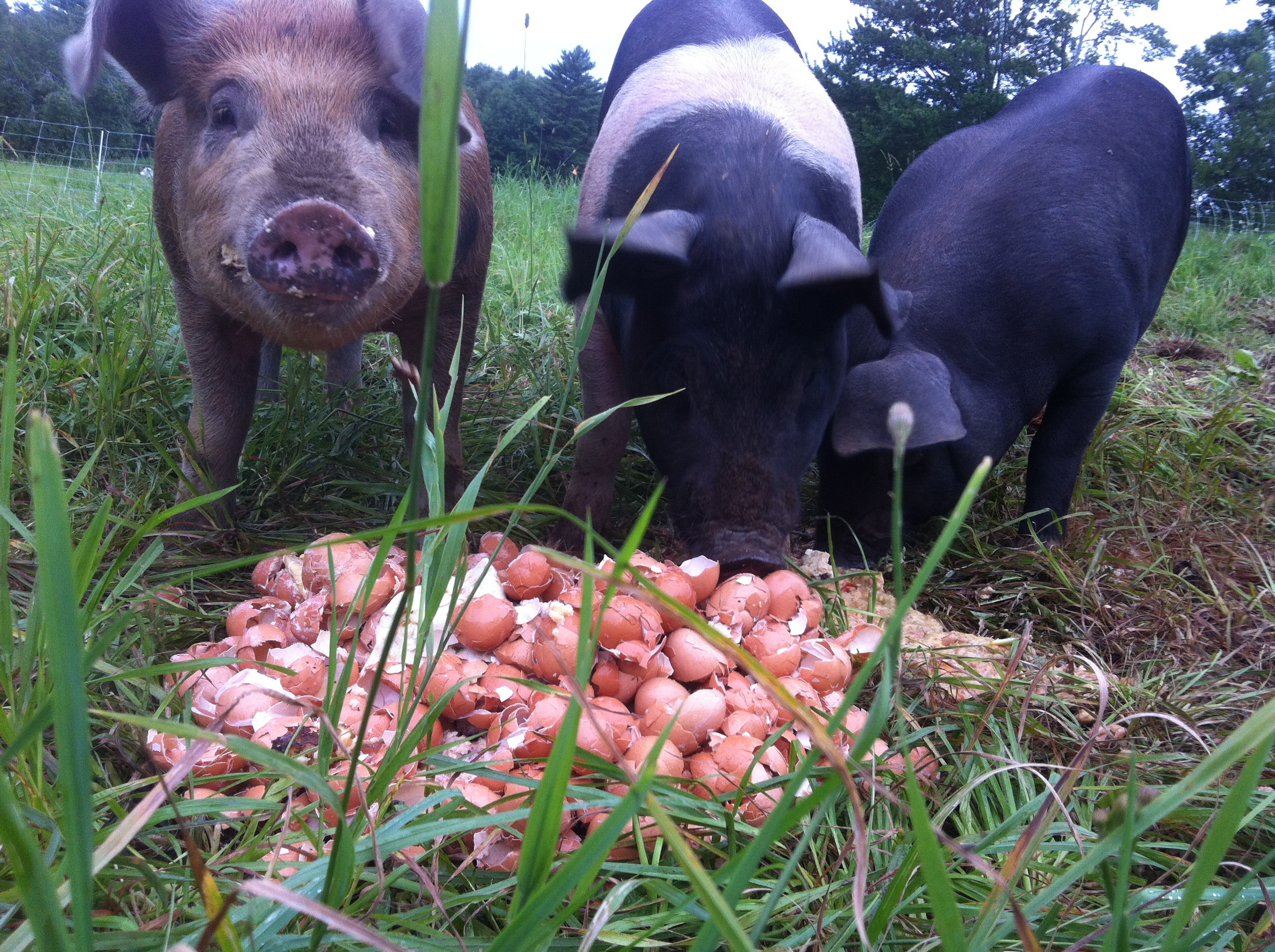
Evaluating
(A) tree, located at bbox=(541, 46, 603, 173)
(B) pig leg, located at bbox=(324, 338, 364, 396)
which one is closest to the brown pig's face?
(B) pig leg, located at bbox=(324, 338, 364, 396)

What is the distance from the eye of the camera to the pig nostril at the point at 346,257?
200cm

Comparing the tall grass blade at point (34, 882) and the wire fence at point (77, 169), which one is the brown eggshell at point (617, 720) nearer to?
the tall grass blade at point (34, 882)

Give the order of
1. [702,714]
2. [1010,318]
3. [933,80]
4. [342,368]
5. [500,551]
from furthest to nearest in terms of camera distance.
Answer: [933,80]
[342,368]
[1010,318]
[500,551]
[702,714]

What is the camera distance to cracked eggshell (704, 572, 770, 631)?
1.84m

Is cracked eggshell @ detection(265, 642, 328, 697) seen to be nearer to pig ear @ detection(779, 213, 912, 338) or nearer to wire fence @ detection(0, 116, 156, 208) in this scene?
pig ear @ detection(779, 213, 912, 338)

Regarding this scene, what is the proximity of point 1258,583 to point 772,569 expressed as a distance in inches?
63.6

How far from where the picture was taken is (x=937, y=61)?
25.3m

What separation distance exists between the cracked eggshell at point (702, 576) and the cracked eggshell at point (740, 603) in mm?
19

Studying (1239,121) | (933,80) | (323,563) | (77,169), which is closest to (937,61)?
(933,80)

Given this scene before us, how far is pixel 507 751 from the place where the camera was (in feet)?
4.63

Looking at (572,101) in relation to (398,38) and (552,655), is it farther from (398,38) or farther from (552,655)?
(552,655)

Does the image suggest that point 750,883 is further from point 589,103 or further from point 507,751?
point 589,103

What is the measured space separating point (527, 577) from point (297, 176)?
3.52 feet

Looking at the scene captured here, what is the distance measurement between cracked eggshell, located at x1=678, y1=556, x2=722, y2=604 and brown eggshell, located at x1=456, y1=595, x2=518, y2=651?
429 millimetres
